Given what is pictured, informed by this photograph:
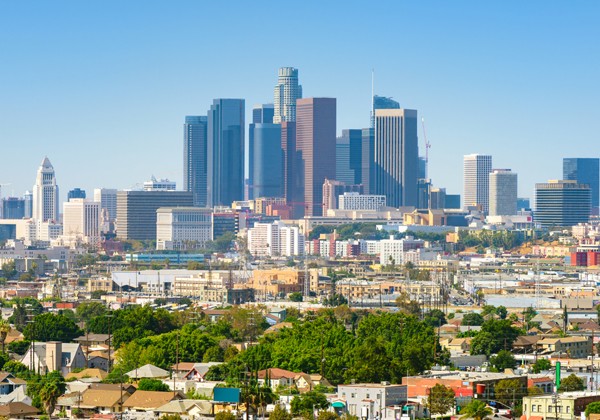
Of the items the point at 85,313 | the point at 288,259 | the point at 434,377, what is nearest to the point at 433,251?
the point at 288,259

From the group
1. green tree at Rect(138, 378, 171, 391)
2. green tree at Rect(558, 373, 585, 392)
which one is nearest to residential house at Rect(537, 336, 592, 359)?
green tree at Rect(558, 373, 585, 392)

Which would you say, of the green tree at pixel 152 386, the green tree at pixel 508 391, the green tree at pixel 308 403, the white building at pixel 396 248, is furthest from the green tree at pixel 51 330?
the white building at pixel 396 248

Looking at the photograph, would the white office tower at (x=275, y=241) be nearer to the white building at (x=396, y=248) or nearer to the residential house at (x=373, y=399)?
the white building at (x=396, y=248)

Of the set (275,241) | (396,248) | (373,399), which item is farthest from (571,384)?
(275,241)

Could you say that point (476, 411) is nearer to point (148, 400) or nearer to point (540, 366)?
point (148, 400)

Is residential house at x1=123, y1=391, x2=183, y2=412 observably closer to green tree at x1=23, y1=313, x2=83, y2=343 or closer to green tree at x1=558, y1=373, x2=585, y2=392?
green tree at x1=558, y1=373, x2=585, y2=392

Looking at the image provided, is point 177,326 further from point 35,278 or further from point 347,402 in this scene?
point 35,278

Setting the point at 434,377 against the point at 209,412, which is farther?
the point at 434,377
